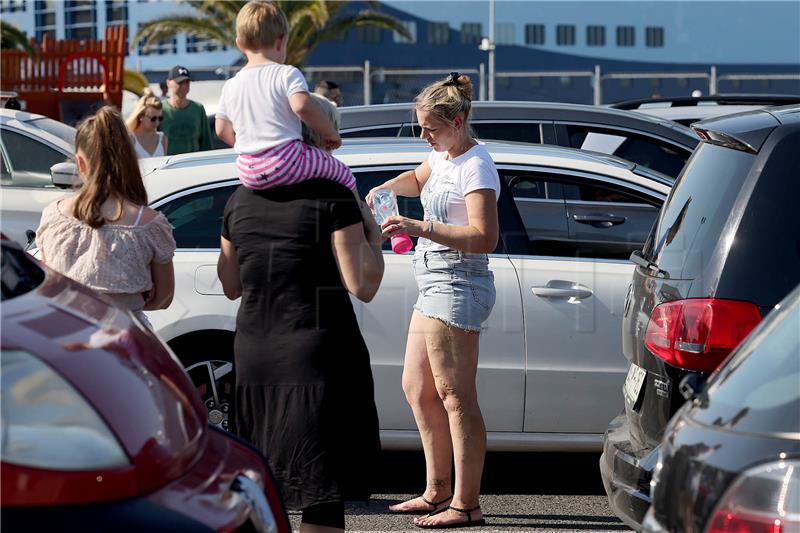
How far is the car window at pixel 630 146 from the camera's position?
798cm

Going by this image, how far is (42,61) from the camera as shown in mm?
15852

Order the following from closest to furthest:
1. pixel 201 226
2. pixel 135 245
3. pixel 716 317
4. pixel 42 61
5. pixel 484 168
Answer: pixel 716 317 < pixel 135 245 < pixel 484 168 < pixel 201 226 < pixel 42 61

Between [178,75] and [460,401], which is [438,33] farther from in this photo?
[460,401]

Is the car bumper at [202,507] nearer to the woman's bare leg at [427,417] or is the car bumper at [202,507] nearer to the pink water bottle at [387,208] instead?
the pink water bottle at [387,208]

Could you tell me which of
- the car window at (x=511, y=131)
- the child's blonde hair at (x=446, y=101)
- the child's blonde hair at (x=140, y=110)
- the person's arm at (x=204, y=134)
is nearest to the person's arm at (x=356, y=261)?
the child's blonde hair at (x=446, y=101)

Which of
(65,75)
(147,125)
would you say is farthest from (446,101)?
(65,75)

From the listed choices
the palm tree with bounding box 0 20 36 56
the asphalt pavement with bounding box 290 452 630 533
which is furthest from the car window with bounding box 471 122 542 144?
the palm tree with bounding box 0 20 36 56

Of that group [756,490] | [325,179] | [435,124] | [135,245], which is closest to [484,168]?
[435,124]

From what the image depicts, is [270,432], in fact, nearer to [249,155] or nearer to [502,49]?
[249,155]

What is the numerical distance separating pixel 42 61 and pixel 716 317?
1394 cm

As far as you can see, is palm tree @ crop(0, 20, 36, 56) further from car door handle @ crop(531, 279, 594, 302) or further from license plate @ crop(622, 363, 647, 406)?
license plate @ crop(622, 363, 647, 406)

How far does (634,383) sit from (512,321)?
1220 mm

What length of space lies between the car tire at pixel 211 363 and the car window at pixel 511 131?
334 cm

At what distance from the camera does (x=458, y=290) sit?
15.2 ft
